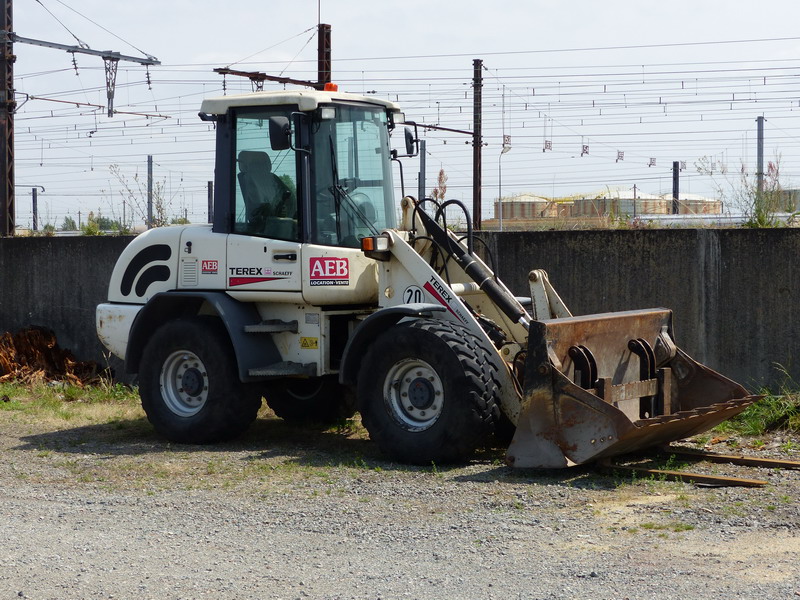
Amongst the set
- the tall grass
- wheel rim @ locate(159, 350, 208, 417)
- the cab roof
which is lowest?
the tall grass

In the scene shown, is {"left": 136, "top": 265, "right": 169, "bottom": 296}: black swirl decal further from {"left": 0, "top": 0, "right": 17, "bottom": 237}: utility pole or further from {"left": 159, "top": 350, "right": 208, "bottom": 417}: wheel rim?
{"left": 0, "top": 0, "right": 17, "bottom": 237}: utility pole

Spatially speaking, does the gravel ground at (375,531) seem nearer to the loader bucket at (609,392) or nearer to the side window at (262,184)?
the loader bucket at (609,392)

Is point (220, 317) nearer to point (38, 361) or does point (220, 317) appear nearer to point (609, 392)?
point (609, 392)

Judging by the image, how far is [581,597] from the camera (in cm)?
514

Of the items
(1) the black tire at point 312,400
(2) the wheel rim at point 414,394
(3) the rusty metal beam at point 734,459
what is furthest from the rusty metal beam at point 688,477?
(1) the black tire at point 312,400

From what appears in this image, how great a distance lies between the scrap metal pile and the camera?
46.2 ft

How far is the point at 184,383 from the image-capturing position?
10141 millimetres

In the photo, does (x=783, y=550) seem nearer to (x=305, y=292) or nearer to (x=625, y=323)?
(x=625, y=323)

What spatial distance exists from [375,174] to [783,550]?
5258 millimetres

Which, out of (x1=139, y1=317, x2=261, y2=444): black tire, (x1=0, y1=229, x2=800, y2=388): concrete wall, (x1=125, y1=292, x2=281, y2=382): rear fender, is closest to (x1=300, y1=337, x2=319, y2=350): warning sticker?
(x1=125, y1=292, x2=281, y2=382): rear fender

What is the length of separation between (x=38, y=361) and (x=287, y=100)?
22.1 feet

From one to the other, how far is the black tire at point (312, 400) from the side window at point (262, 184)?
1.68 m

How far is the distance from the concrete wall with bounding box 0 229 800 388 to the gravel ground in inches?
62.0

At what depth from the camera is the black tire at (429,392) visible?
827cm
